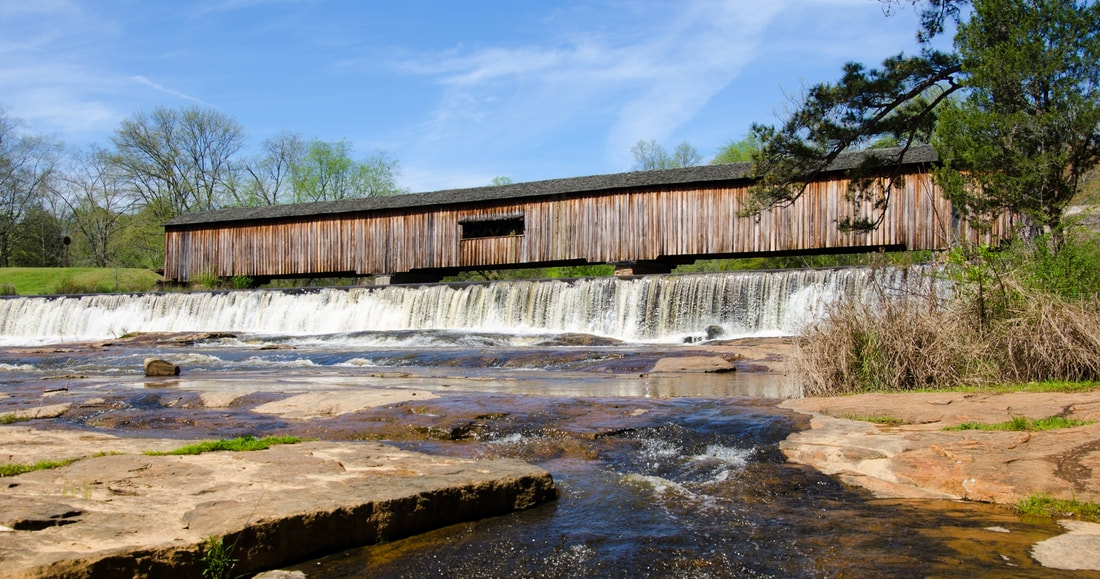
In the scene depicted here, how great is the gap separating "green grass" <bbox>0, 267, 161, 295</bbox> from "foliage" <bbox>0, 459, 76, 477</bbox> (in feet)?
134

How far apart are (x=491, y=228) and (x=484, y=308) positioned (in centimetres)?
980

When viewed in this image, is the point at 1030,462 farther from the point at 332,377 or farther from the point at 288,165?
the point at 288,165

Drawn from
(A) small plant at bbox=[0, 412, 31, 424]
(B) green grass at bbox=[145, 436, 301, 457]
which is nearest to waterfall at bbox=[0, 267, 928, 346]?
(B) green grass at bbox=[145, 436, 301, 457]

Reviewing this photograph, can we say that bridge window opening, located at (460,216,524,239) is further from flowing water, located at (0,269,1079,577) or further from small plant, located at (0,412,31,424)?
small plant, located at (0,412,31,424)

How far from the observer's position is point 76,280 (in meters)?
43.2

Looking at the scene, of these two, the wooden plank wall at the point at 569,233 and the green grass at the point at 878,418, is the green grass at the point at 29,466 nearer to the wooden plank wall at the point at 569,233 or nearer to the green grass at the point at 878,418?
the green grass at the point at 878,418

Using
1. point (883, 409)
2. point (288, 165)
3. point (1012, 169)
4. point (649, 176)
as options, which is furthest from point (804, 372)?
point (288, 165)

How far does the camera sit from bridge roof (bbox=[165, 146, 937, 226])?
2633cm

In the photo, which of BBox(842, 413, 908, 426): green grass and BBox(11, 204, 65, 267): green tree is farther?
BBox(11, 204, 65, 267): green tree

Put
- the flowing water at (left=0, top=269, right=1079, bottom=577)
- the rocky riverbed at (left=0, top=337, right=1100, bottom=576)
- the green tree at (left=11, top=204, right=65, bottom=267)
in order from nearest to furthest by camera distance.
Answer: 1. the rocky riverbed at (left=0, top=337, right=1100, bottom=576)
2. the flowing water at (left=0, top=269, right=1079, bottom=577)
3. the green tree at (left=11, top=204, right=65, bottom=267)

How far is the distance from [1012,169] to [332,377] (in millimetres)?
9707

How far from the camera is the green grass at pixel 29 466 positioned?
12.8ft

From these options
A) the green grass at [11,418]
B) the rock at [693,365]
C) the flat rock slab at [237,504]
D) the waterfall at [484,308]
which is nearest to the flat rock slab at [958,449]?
the flat rock slab at [237,504]

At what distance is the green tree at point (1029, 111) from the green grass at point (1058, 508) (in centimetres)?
773
